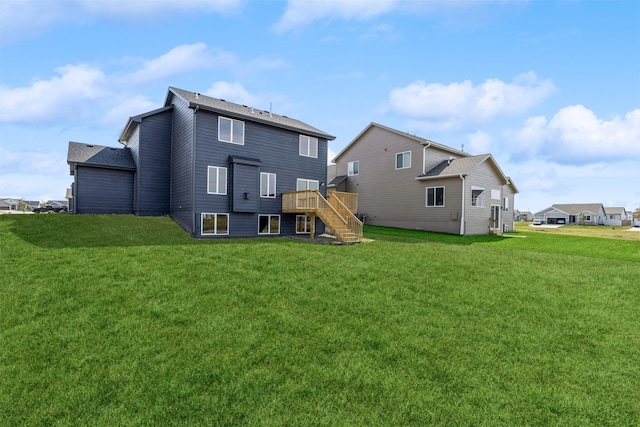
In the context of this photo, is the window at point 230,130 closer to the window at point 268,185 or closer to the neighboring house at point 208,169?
the neighboring house at point 208,169

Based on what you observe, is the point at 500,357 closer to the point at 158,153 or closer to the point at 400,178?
the point at 158,153

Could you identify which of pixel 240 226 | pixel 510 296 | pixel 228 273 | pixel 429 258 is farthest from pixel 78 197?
pixel 510 296

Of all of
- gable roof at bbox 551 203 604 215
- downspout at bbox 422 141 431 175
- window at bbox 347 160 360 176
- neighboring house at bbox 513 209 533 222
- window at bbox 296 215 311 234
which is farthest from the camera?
neighboring house at bbox 513 209 533 222

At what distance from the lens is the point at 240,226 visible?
17.1m

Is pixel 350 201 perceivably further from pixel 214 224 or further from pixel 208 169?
pixel 208 169

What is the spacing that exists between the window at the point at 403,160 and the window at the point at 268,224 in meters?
12.0

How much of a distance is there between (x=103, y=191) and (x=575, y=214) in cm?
9329

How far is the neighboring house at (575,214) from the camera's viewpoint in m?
73.2

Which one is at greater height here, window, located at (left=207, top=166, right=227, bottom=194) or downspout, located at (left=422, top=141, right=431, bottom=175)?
downspout, located at (left=422, top=141, right=431, bottom=175)

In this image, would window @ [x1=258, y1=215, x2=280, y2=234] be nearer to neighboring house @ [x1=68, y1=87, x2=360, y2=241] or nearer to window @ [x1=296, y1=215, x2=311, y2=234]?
neighboring house @ [x1=68, y1=87, x2=360, y2=241]

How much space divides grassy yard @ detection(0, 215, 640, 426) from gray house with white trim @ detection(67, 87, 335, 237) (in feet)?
22.3

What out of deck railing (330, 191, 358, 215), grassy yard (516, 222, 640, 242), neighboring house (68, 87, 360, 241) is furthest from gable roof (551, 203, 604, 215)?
neighboring house (68, 87, 360, 241)

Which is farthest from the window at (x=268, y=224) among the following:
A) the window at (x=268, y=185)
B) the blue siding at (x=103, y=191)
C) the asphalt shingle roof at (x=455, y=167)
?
the asphalt shingle roof at (x=455, y=167)

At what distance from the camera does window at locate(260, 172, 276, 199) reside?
58.9 ft
